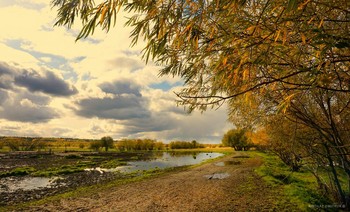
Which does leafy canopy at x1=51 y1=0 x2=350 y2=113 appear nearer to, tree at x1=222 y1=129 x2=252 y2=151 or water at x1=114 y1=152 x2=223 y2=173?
water at x1=114 y1=152 x2=223 y2=173

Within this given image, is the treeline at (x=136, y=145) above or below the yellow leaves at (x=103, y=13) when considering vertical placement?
below

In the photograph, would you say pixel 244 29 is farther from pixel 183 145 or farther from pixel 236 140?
pixel 183 145

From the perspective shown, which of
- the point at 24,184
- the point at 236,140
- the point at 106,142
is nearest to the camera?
the point at 24,184

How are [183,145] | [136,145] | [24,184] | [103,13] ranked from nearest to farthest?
[103,13] < [24,184] < [136,145] < [183,145]

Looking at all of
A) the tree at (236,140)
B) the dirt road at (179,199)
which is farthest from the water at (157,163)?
the tree at (236,140)

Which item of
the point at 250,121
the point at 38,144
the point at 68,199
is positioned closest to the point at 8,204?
the point at 68,199

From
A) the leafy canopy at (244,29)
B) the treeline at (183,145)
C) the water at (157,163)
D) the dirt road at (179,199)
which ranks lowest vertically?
the water at (157,163)

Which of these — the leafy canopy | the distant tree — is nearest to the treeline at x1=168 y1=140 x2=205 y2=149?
the distant tree

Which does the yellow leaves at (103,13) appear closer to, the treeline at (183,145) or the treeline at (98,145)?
the treeline at (98,145)

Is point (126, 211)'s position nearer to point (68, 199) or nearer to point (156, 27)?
point (68, 199)

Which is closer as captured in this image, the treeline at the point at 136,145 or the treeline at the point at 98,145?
the treeline at the point at 98,145

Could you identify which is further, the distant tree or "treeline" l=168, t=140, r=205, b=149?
"treeline" l=168, t=140, r=205, b=149

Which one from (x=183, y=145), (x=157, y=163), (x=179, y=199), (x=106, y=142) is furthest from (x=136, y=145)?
(x=179, y=199)

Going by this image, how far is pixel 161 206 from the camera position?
14281 millimetres
